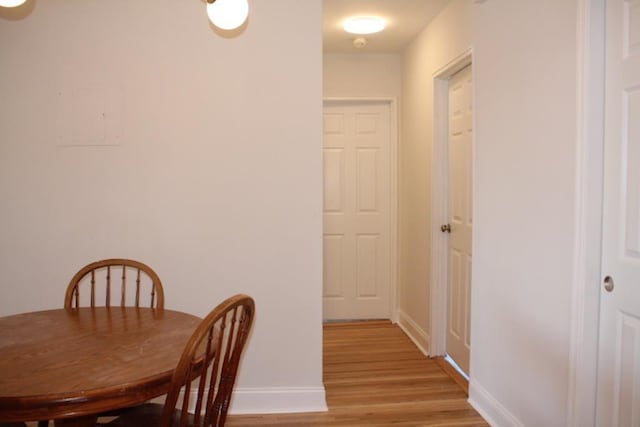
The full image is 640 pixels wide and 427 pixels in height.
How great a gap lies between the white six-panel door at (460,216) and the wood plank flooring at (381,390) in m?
0.28

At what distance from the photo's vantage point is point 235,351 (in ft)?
5.28

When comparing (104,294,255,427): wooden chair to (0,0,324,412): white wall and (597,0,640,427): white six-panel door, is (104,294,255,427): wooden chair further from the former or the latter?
(597,0,640,427): white six-panel door

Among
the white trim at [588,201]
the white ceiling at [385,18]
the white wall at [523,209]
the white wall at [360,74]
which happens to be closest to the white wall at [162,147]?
the white ceiling at [385,18]

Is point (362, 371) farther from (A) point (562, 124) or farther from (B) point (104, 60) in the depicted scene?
(B) point (104, 60)

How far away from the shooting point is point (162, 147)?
112 inches

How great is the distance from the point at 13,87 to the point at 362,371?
2.66 meters

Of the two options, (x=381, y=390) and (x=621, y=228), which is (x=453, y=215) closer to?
(x=381, y=390)

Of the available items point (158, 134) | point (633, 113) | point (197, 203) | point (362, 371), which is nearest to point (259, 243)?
point (197, 203)

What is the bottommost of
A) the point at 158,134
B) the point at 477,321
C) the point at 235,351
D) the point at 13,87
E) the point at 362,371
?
the point at 362,371

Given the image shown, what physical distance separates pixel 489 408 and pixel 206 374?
173 cm

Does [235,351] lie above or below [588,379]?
above

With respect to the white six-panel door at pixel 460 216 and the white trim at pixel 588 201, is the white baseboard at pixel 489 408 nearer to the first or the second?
the white six-panel door at pixel 460 216

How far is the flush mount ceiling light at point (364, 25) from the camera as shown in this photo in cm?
368

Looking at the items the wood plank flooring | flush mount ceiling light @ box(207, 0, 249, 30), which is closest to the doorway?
the wood plank flooring
